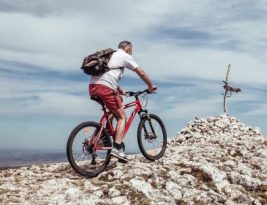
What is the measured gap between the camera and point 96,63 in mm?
13492

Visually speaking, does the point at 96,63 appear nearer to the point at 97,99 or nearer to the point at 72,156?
the point at 97,99

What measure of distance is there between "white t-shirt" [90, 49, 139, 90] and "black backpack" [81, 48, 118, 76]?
0.49 feet

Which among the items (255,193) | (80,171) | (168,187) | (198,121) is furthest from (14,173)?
(198,121)

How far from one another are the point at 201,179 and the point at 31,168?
6.12 m

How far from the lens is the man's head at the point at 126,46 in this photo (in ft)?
46.6

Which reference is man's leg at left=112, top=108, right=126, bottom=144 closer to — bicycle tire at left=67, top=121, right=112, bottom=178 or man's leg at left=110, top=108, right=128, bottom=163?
man's leg at left=110, top=108, right=128, bottom=163

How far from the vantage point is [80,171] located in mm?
13445

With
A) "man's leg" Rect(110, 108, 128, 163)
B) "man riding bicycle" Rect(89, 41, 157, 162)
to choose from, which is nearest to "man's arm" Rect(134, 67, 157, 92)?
"man riding bicycle" Rect(89, 41, 157, 162)

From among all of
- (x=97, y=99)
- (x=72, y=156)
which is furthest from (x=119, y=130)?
(x=72, y=156)

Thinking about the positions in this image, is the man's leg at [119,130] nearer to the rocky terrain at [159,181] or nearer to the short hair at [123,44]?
the rocky terrain at [159,181]

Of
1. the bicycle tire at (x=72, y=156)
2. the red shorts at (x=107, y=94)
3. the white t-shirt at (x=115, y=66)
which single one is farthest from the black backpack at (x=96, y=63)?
the bicycle tire at (x=72, y=156)

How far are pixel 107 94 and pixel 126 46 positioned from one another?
166 cm

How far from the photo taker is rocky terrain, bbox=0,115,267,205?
1207cm

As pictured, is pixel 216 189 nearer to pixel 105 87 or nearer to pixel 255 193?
pixel 255 193
